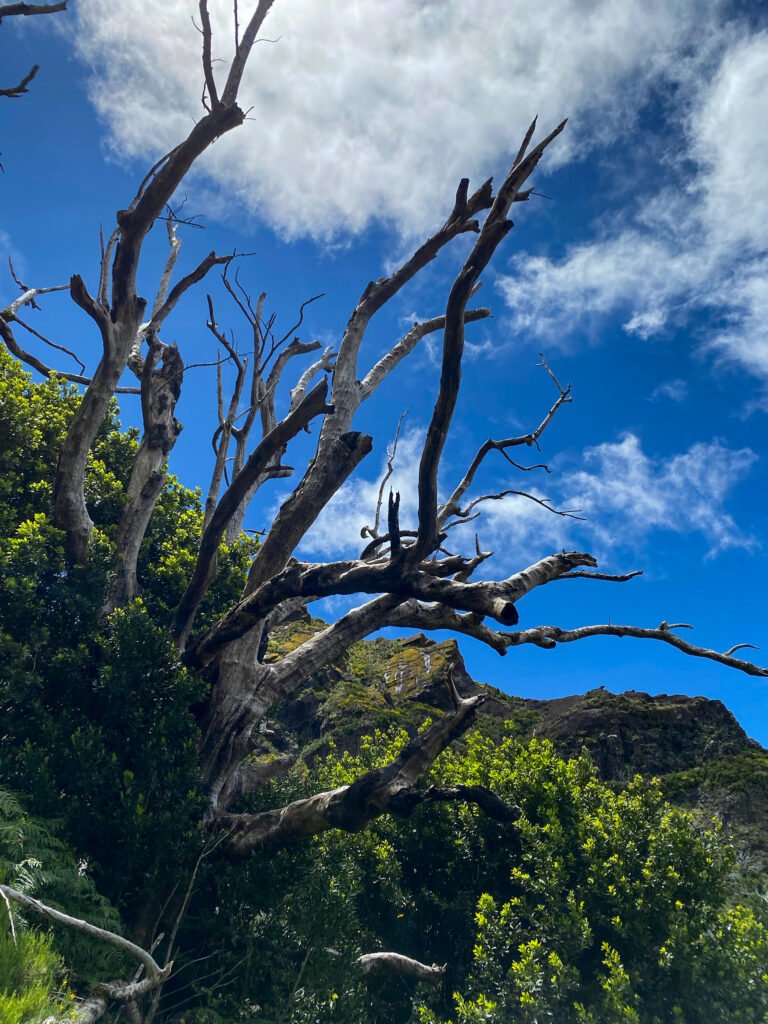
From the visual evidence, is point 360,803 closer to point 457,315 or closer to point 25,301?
point 457,315

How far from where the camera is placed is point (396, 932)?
11.5 m

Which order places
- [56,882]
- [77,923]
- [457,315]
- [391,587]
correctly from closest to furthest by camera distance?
[77,923] < [457,315] < [56,882] < [391,587]

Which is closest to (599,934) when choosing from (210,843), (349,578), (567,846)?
(567,846)

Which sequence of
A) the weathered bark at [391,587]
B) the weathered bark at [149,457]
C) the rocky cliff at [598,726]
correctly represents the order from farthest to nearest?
the rocky cliff at [598,726], the weathered bark at [149,457], the weathered bark at [391,587]

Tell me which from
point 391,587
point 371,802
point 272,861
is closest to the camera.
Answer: point 391,587

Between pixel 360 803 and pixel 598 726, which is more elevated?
pixel 598 726

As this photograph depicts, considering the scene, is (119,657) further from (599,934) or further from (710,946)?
(710,946)

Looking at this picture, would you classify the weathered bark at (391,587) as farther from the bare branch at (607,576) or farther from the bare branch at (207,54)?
the bare branch at (207,54)

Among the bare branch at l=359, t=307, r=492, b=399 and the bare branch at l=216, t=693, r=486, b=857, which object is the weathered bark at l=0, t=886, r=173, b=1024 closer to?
the bare branch at l=216, t=693, r=486, b=857

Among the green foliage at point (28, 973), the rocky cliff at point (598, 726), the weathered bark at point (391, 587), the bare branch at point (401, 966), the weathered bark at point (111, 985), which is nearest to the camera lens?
the green foliage at point (28, 973)

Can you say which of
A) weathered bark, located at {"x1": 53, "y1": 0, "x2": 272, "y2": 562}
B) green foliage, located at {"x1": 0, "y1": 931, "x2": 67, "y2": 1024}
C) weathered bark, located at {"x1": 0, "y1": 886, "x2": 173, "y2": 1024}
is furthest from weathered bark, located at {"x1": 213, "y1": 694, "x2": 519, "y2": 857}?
weathered bark, located at {"x1": 53, "y1": 0, "x2": 272, "y2": 562}

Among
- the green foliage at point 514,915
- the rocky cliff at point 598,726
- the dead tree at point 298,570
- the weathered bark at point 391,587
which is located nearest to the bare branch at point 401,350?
the dead tree at point 298,570

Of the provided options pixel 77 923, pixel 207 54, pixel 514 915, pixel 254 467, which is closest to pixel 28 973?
pixel 77 923

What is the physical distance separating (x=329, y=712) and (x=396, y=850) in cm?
2017
